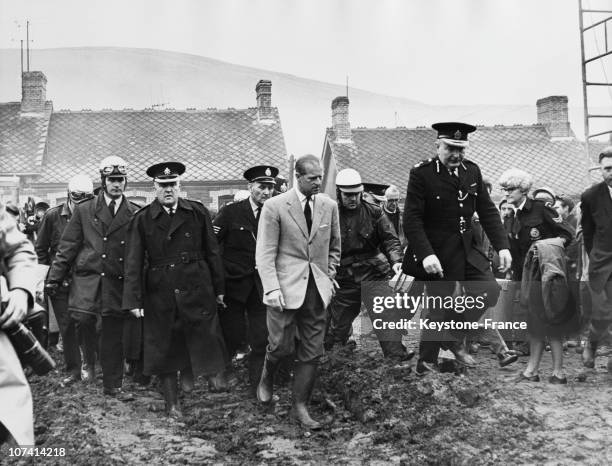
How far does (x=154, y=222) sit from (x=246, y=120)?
987 inches

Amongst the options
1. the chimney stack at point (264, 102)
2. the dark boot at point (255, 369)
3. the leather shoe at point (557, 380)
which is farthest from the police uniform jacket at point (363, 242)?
the chimney stack at point (264, 102)

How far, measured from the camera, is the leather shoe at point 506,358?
6.69 meters

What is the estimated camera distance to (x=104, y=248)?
282 inches

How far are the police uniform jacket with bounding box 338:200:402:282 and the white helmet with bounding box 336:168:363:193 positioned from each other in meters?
0.19

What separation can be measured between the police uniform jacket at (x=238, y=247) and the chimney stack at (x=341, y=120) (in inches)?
943

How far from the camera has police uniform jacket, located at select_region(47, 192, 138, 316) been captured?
7047 mm

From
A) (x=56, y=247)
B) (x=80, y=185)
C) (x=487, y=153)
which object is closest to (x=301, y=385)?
(x=56, y=247)

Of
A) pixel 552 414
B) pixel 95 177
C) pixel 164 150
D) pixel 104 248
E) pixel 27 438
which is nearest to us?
pixel 27 438

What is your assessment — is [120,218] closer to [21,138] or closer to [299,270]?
[299,270]

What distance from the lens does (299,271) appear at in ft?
18.9

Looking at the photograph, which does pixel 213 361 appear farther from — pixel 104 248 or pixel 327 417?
pixel 104 248

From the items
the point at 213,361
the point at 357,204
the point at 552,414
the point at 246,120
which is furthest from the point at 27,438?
the point at 246,120

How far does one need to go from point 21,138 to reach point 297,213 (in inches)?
997

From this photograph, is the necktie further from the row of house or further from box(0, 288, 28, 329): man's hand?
the row of house
